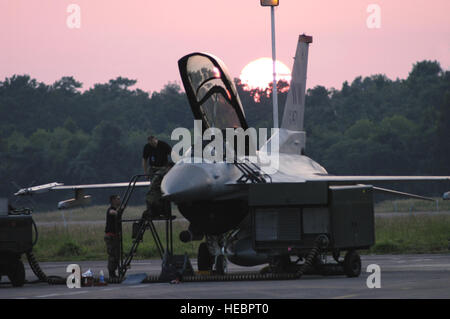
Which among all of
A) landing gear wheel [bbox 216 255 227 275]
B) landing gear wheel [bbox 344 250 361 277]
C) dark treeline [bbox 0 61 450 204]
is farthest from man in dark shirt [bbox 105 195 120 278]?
dark treeline [bbox 0 61 450 204]

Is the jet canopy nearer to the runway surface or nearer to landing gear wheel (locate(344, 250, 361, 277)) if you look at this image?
landing gear wheel (locate(344, 250, 361, 277))

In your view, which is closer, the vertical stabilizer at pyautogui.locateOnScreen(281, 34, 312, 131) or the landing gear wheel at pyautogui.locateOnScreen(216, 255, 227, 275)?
the landing gear wheel at pyautogui.locateOnScreen(216, 255, 227, 275)

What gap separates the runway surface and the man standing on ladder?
2.44 m

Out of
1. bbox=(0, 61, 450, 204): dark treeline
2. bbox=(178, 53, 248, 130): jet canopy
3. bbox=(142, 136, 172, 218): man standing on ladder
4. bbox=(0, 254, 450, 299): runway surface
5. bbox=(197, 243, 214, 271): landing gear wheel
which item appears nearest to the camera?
bbox=(0, 254, 450, 299): runway surface

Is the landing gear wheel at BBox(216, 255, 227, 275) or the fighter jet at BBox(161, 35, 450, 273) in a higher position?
the fighter jet at BBox(161, 35, 450, 273)

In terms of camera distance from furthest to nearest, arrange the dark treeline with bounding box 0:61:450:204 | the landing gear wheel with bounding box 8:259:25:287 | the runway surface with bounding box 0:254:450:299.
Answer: the dark treeline with bounding box 0:61:450:204, the landing gear wheel with bounding box 8:259:25:287, the runway surface with bounding box 0:254:450:299

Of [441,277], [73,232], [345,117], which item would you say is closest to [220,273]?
[441,277]

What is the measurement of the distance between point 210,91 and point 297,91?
8.84 meters

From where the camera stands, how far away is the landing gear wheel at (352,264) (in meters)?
19.1

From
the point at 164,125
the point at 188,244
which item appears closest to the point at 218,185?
the point at 188,244

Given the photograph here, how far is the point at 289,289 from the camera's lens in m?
15.6

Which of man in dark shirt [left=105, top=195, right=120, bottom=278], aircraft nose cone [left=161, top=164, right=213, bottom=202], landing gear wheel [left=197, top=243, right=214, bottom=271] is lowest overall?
landing gear wheel [left=197, top=243, right=214, bottom=271]

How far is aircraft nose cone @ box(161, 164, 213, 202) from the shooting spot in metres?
18.8

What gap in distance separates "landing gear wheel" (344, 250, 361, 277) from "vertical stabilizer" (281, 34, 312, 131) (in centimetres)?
848
